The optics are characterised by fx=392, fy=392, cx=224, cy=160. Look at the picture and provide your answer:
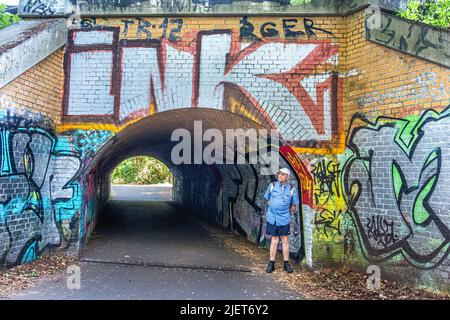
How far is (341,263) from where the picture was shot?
6586 mm

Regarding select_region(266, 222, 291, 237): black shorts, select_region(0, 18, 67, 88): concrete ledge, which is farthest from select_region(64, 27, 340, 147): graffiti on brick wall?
select_region(266, 222, 291, 237): black shorts

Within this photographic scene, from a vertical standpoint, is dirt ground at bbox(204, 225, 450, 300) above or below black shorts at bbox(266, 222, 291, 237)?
below

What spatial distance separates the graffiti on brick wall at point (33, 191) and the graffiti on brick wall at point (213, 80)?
0.76 m

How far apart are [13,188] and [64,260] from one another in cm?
156

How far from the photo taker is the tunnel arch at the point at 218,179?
708 centimetres

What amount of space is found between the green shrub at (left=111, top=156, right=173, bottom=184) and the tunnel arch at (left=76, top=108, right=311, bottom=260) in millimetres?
20707

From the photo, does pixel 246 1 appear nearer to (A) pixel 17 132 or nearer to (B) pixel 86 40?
(B) pixel 86 40

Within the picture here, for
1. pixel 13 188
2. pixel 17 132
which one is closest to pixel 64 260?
pixel 13 188

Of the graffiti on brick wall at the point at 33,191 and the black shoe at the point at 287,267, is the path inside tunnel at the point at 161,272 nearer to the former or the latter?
the black shoe at the point at 287,267

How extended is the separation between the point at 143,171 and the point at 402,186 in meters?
32.9

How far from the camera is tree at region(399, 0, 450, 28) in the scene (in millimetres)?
6219

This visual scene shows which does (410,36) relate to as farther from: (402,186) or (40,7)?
(40,7)

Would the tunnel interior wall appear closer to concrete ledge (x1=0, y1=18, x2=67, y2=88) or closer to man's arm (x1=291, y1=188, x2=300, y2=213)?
concrete ledge (x1=0, y1=18, x2=67, y2=88)

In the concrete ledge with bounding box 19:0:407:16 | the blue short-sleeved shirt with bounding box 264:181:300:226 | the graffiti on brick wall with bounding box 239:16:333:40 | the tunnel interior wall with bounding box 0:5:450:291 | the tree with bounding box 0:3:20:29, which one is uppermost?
the tree with bounding box 0:3:20:29
